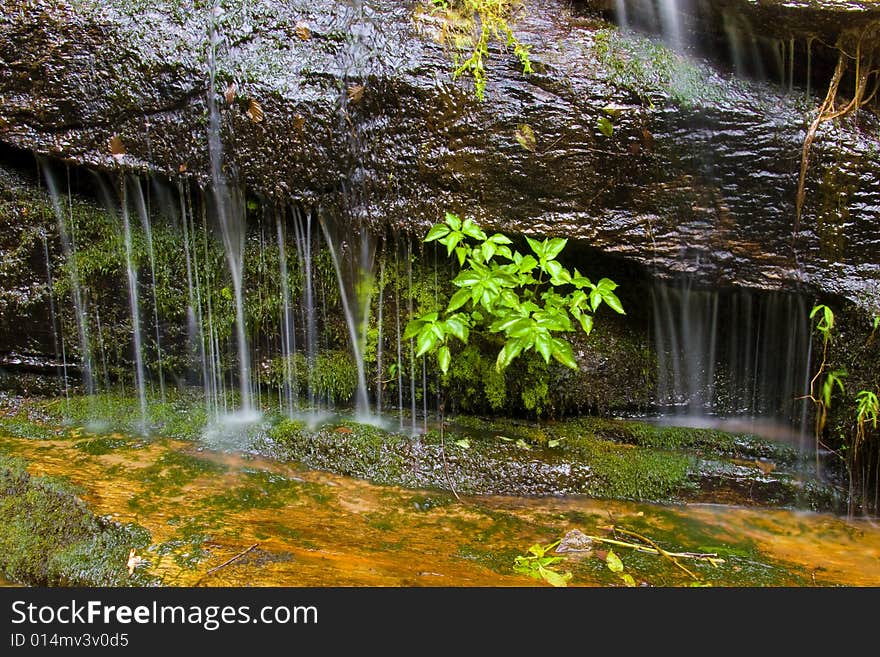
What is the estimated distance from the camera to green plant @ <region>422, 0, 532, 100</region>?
3986 mm

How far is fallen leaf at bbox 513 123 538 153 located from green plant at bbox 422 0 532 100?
0.94ft

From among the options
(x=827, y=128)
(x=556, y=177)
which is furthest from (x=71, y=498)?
(x=827, y=128)

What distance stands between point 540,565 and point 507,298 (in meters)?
1.48

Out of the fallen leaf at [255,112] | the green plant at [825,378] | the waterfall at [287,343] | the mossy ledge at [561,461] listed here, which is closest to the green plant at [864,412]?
the green plant at [825,378]

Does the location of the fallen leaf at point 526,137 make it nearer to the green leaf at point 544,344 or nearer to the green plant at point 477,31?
the green plant at point 477,31

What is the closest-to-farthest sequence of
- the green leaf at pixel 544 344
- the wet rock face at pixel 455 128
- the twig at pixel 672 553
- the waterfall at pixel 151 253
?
the twig at pixel 672 553 → the green leaf at pixel 544 344 → the wet rock face at pixel 455 128 → the waterfall at pixel 151 253

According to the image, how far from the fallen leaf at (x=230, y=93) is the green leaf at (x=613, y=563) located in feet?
10.8

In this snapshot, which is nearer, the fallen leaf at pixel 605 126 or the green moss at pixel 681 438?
the fallen leaf at pixel 605 126

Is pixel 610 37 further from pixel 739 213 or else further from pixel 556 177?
pixel 739 213

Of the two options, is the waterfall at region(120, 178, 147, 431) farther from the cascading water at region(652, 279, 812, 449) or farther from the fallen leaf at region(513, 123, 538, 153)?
the cascading water at region(652, 279, 812, 449)

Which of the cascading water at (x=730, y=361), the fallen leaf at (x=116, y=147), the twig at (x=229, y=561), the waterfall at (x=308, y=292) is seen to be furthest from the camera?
the waterfall at (x=308, y=292)

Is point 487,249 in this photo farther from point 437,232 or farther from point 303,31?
point 303,31

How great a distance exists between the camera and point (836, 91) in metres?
3.90

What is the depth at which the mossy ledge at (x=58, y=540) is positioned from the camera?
264 cm
